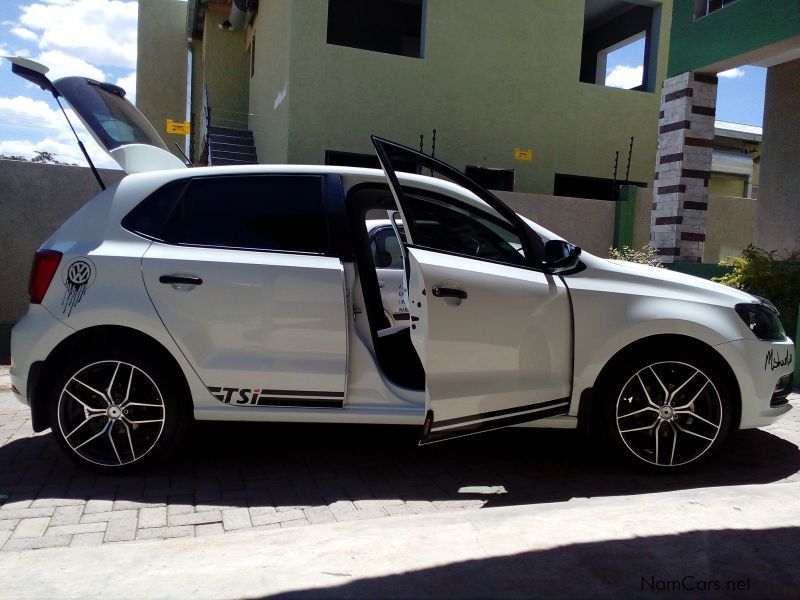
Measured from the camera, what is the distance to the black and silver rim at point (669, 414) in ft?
13.4

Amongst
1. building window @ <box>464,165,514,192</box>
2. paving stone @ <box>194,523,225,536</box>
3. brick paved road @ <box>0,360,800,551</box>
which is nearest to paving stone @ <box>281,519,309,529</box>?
brick paved road @ <box>0,360,800,551</box>

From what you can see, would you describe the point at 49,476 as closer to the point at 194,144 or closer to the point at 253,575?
the point at 253,575

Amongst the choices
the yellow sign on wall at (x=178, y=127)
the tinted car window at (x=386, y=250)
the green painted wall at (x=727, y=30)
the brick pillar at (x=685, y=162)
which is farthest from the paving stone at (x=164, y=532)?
the yellow sign on wall at (x=178, y=127)

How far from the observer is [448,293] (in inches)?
148

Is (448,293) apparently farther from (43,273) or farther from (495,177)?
(495,177)

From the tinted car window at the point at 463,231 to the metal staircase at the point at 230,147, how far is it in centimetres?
1112

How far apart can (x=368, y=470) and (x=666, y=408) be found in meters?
1.81

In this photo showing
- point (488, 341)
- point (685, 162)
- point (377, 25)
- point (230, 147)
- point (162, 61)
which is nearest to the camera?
point (488, 341)

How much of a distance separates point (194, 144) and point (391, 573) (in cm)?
2153

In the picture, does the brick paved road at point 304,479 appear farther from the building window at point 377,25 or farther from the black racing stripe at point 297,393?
the building window at point 377,25

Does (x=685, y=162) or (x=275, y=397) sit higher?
(x=685, y=162)

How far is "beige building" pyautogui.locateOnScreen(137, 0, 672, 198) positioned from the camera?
12492mm

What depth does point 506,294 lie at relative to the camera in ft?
12.9

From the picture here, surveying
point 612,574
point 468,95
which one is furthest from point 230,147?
point 612,574
